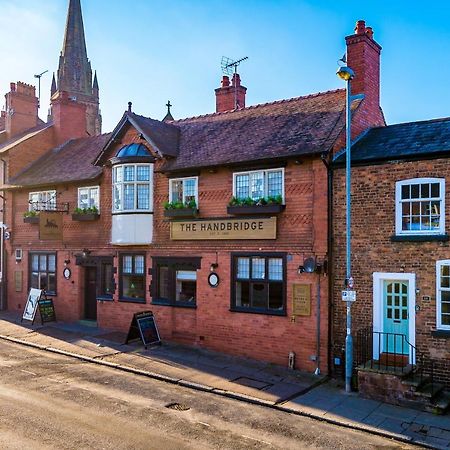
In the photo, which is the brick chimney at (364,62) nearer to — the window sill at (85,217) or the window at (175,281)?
the window at (175,281)

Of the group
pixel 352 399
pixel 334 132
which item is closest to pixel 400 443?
pixel 352 399

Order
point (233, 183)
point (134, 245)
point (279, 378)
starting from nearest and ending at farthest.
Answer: point (279, 378)
point (233, 183)
point (134, 245)

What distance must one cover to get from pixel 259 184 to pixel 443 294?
633cm

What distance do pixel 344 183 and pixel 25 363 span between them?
10907 millimetres

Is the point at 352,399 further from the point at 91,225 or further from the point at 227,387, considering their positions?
the point at 91,225

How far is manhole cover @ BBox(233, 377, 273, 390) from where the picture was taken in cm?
1337

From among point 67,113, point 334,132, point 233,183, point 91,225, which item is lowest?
point 91,225

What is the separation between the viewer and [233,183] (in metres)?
16.6

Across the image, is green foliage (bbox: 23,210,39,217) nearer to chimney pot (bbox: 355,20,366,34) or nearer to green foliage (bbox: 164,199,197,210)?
green foliage (bbox: 164,199,197,210)

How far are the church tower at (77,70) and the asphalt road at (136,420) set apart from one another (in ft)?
198

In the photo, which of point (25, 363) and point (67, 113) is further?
point (67, 113)

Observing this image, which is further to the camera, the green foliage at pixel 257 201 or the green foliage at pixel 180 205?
the green foliage at pixel 180 205

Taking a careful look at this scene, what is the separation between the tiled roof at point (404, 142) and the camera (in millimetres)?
13500

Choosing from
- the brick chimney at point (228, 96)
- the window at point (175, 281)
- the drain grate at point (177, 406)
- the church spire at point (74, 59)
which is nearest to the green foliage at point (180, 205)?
the window at point (175, 281)
